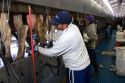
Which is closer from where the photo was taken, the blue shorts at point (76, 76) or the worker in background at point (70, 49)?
the worker in background at point (70, 49)

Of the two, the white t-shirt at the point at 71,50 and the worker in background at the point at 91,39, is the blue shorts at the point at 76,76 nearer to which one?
the white t-shirt at the point at 71,50

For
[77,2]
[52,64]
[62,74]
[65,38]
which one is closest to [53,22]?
[65,38]

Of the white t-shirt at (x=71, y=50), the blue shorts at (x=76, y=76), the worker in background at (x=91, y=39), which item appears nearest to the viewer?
the white t-shirt at (x=71, y=50)

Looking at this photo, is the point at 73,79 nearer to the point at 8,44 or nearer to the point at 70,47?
the point at 70,47

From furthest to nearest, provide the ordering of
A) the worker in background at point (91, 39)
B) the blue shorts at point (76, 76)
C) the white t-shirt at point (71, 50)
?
the worker in background at point (91, 39), the blue shorts at point (76, 76), the white t-shirt at point (71, 50)

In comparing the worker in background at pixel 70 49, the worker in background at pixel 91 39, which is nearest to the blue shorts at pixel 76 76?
the worker in background at pixel 70 49

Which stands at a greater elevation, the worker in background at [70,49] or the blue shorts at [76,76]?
the worker in background at [70,49]

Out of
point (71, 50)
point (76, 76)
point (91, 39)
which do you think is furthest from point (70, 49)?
point (91, 39)

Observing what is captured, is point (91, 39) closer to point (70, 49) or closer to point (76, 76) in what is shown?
point (76, 76)

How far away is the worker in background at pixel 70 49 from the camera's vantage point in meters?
2.44

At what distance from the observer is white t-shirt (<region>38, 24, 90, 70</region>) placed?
2.44 m

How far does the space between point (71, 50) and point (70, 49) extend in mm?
24

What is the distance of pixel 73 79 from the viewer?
107 inches

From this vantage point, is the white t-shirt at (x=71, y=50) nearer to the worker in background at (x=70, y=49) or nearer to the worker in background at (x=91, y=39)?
the worker in background at (x=70, y=49)
